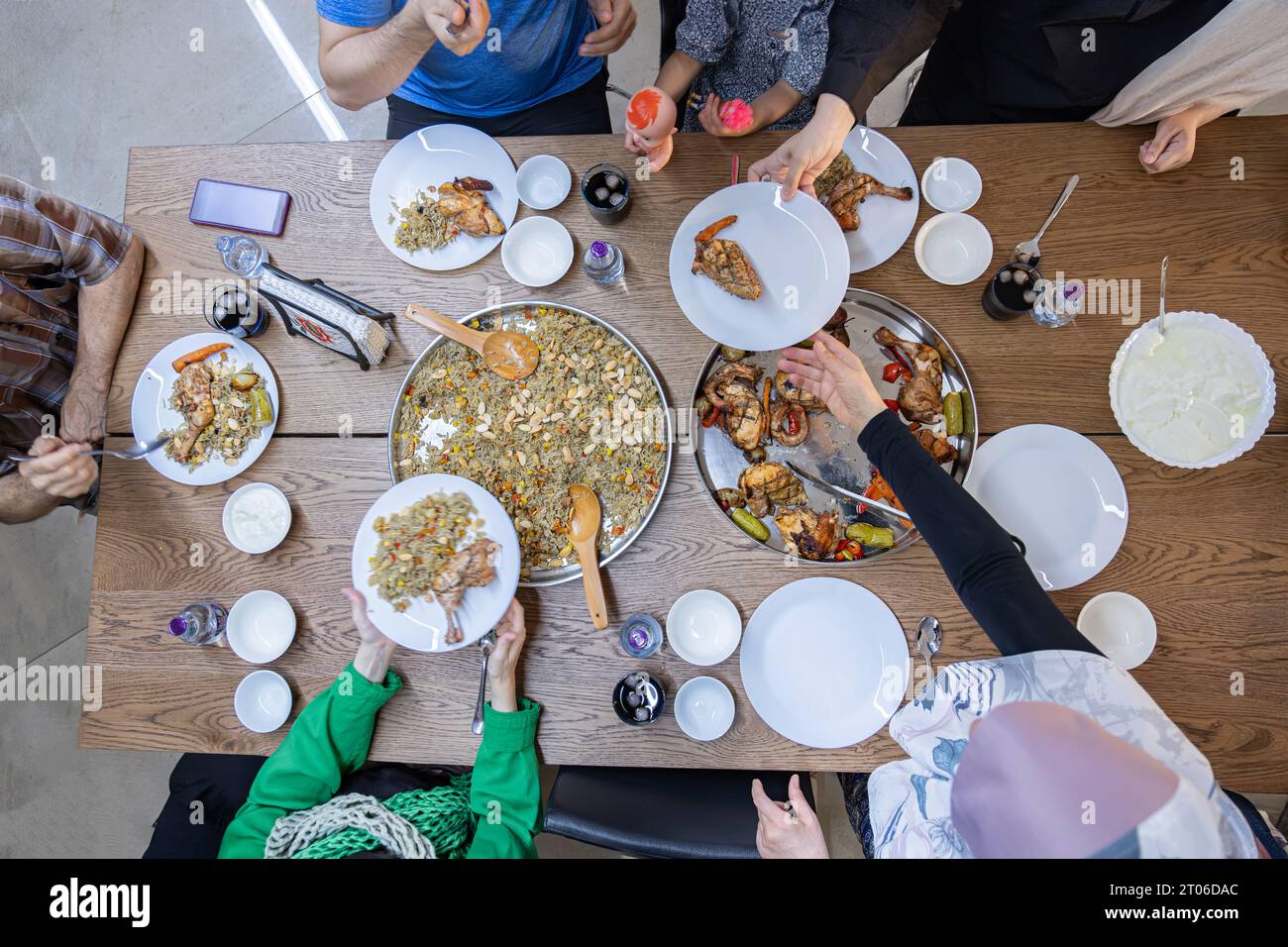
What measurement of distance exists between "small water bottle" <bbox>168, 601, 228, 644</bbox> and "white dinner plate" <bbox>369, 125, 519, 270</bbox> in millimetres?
915

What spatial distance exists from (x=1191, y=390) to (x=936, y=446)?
0.52 meters

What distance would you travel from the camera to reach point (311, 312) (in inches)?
54.8

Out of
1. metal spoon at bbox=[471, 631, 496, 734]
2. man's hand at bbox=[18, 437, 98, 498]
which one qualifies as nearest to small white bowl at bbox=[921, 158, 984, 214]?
metal spoon at bbox=[471, 631, 496, 734]

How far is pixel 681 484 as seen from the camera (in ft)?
4.90

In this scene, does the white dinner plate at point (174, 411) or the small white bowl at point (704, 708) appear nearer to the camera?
the small white bowl at point (704, 708)

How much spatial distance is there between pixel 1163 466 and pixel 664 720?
1203 mm

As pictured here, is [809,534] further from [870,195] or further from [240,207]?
[240,207]

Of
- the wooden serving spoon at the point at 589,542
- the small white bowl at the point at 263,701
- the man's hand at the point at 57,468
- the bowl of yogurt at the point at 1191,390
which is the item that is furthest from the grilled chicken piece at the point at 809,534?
the man's hand at the point at 57,468

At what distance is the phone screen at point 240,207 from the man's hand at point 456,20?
55 centimetres

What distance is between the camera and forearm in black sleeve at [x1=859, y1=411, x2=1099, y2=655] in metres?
1.13

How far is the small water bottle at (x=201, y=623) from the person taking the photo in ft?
4.71

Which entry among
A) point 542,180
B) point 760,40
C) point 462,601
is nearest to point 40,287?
point 542,180

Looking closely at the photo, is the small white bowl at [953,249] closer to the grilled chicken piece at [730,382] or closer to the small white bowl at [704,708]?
the grilled chicken piece at [730,382]

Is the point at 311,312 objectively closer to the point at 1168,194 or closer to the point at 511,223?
the point at 511,223
